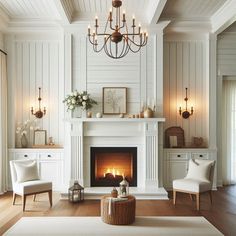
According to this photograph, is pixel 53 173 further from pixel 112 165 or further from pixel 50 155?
pixel 112 165

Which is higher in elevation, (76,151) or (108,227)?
(76,151)

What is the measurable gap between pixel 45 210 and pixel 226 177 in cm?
439

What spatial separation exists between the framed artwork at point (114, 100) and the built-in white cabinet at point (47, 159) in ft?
4.41

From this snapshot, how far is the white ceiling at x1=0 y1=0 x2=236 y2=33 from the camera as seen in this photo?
17.8 feet

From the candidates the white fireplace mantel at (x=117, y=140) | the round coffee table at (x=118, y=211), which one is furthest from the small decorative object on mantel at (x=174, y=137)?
the round coffee table at (x=118, y=211)

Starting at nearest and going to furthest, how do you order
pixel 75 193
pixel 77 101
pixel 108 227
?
pixel 108 227 → pixel 75 193 → pixel 77 101

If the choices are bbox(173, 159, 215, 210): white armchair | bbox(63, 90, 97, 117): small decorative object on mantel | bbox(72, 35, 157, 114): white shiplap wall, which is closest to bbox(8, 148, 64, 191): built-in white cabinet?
bbox(63, 90, 97, 117): small decorative object on mantel

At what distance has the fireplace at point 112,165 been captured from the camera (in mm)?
6156

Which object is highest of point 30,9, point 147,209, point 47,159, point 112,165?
point 30,9

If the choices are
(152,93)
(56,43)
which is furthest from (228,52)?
(56,43)

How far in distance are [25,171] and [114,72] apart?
2.65 m

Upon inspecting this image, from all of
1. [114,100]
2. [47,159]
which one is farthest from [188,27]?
[47,159]

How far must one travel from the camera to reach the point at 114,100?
20.2 ft

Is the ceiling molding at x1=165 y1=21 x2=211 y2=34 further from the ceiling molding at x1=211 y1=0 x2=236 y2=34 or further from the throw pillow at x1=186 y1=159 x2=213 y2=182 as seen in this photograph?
the throw pillow at x1=186 y1=159 x2=213 y2=182
